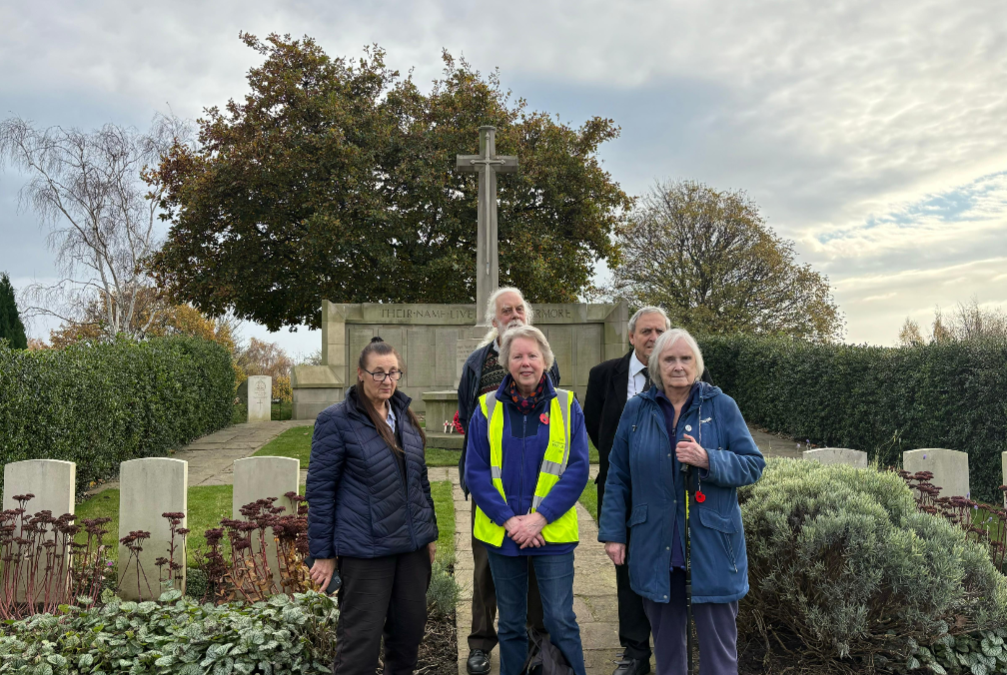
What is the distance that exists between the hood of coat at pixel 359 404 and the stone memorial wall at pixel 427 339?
12.5 m

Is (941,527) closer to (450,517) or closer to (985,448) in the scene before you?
(450,517)

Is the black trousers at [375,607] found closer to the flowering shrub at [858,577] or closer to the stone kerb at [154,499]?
the flowering shrub at [858,577]

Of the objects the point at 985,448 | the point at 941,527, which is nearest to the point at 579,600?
the point at 941,527

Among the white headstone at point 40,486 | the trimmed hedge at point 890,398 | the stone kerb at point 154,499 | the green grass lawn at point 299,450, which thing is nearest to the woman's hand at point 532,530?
the stone kerb at point 154,499

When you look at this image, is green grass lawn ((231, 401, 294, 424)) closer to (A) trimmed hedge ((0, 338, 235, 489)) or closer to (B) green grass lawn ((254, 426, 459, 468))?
(A) trimmed hedge ((0, 338, 235, 489))

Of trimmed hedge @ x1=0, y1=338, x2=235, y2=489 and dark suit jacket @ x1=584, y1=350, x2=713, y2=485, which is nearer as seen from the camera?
dark suit jacket @ x1=584, y1=350, x2=713, y2=485

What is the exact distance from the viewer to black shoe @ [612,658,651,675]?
343 centimetres

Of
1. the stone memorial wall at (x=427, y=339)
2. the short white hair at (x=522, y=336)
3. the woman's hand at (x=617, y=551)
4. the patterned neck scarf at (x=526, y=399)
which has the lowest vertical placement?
the woman's hand at (x=617, y=551)

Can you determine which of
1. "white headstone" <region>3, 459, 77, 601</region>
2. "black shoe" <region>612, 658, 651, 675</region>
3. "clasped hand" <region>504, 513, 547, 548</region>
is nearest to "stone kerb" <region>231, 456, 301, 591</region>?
"white headstone" <region>3, 459, 77, 601</region>

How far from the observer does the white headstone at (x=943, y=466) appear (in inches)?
218

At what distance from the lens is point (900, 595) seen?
11.6 ft

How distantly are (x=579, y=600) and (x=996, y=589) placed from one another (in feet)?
7.47

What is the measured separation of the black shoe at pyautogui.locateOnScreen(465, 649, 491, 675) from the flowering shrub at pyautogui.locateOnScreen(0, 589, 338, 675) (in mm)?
729

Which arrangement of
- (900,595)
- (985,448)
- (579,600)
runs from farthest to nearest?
(985,448), (579,600), (900,595)
